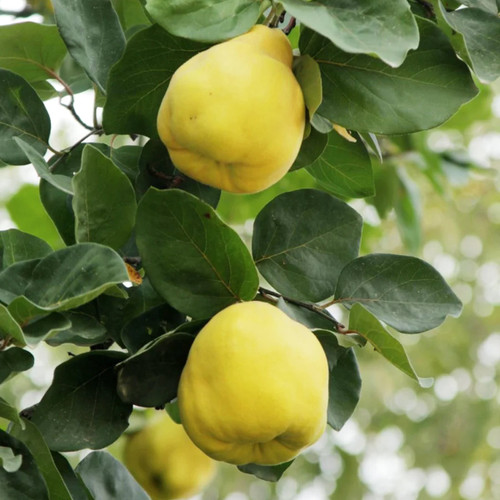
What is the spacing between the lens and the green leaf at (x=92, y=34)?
0.92 metres

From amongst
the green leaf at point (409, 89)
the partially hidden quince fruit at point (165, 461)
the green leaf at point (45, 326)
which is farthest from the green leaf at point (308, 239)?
the partially hidden quince fruit at point (165, 461)

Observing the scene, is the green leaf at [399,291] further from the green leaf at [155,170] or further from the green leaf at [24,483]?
the green leaf at [24,483]

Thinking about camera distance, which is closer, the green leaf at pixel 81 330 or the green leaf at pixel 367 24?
the green leaf at pixel 367 24

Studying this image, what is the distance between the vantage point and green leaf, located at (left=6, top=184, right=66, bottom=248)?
1.55m

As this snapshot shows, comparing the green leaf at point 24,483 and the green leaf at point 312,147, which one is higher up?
the green leaf at point 312,147

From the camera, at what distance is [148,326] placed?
84cm

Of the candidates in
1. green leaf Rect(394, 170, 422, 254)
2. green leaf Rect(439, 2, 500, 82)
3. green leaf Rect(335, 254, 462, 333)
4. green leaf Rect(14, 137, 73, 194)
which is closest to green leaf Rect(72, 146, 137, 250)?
green leaf Rect(14, 137, 73, 194)

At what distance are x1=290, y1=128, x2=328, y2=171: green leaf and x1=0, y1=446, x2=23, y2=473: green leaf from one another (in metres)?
0.38

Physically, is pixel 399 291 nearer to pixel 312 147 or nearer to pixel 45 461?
pixel 312 147

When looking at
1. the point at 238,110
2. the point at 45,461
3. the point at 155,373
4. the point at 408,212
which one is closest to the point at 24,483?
the point at 45,461

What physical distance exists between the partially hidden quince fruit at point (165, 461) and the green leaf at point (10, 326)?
67 cm

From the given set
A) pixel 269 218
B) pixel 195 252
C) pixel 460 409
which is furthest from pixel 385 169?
pixel 460 409

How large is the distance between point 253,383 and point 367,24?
1.00 ft

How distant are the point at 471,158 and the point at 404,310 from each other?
1.11m
